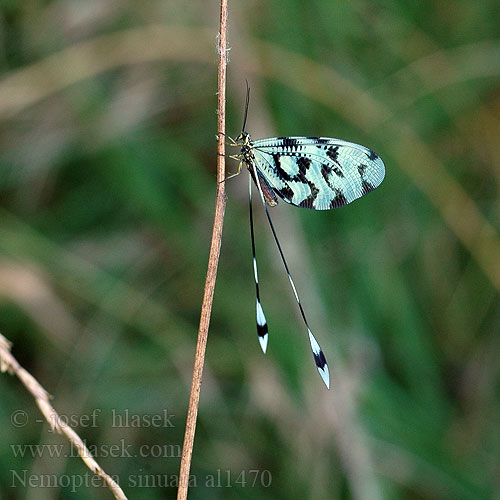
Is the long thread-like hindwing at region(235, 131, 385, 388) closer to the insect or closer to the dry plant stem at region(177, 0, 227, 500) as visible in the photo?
the insect

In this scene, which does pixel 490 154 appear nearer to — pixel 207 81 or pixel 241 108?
pixel 241 108

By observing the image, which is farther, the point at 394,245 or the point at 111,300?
the point at 394,245

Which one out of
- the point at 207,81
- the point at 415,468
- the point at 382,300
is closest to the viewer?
the point at 415,468

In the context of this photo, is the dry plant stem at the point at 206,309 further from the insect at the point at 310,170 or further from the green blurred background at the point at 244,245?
the green blurred background at the point at 244,245

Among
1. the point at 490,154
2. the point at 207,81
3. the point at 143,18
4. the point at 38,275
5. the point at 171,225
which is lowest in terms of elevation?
the point at 38,275

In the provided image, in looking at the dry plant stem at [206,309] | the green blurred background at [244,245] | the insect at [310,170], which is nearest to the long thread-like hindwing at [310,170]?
the insect at [310,170]

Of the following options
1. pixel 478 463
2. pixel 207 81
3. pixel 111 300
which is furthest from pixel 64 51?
pixel 478 463
